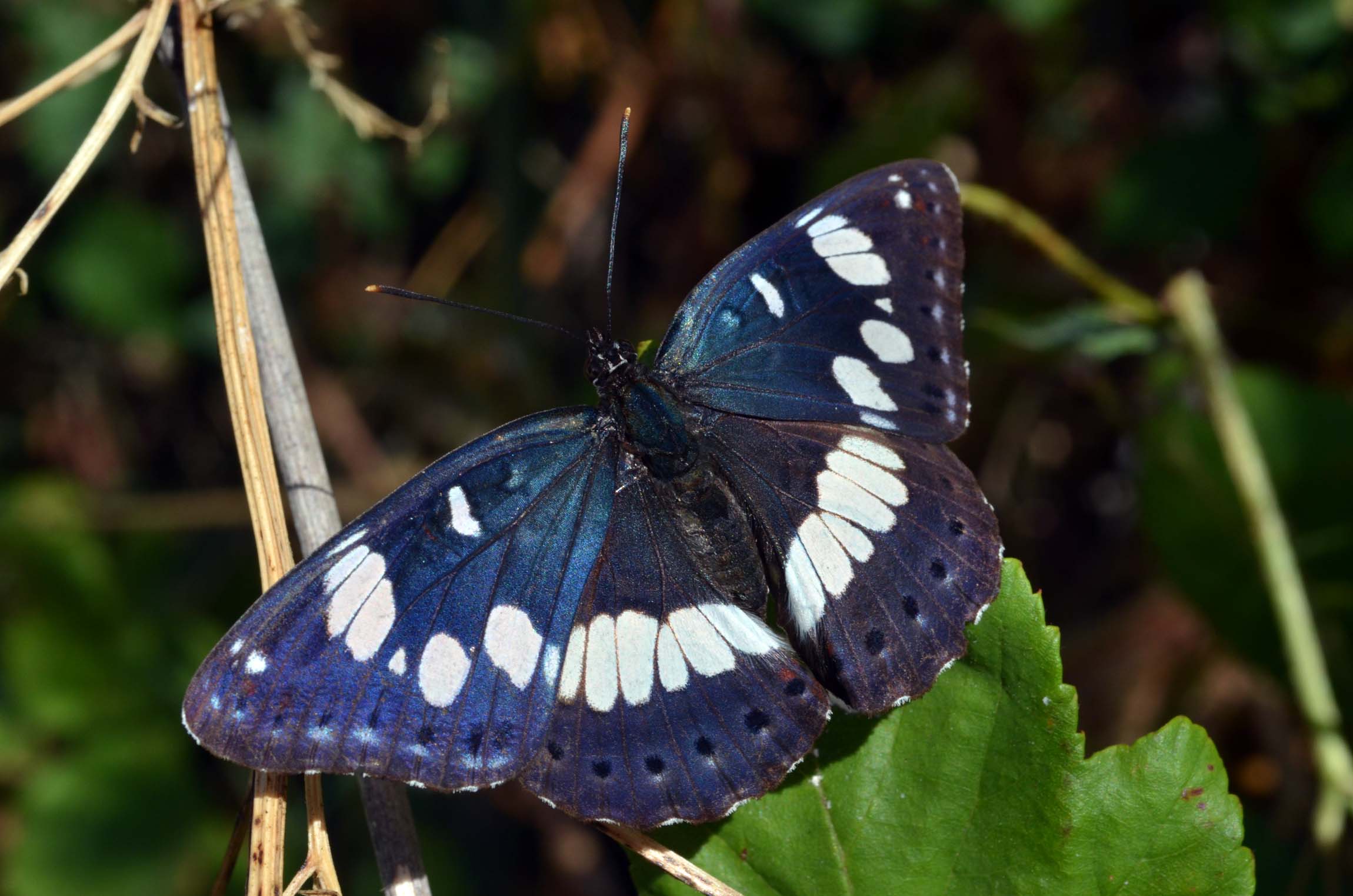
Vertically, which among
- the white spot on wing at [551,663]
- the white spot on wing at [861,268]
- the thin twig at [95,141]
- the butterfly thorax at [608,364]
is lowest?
the white spot on wing at [551,663]

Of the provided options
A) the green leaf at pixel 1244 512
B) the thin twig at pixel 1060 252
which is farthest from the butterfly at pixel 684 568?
the green leaf at pixel 1244 512

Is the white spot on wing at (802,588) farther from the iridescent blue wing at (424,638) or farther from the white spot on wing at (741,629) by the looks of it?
the iridescent blue wing at (424,638)

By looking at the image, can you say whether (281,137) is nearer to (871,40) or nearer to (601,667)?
(871,40)

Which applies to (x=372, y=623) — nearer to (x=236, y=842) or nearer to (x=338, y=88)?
(x=236, y=842)

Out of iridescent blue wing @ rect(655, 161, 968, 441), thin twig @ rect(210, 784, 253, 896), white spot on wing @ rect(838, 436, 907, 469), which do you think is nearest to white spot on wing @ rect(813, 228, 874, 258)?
iridescent blue wing @ rect(655, 161, 968, 441)

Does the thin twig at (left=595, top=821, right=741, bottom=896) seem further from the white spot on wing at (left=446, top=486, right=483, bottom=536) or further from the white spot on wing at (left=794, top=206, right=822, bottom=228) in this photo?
the white spot on wing at (left=794, top=206, right=822, bottom=228)

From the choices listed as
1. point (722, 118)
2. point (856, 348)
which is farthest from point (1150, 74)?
point (856, 348)
